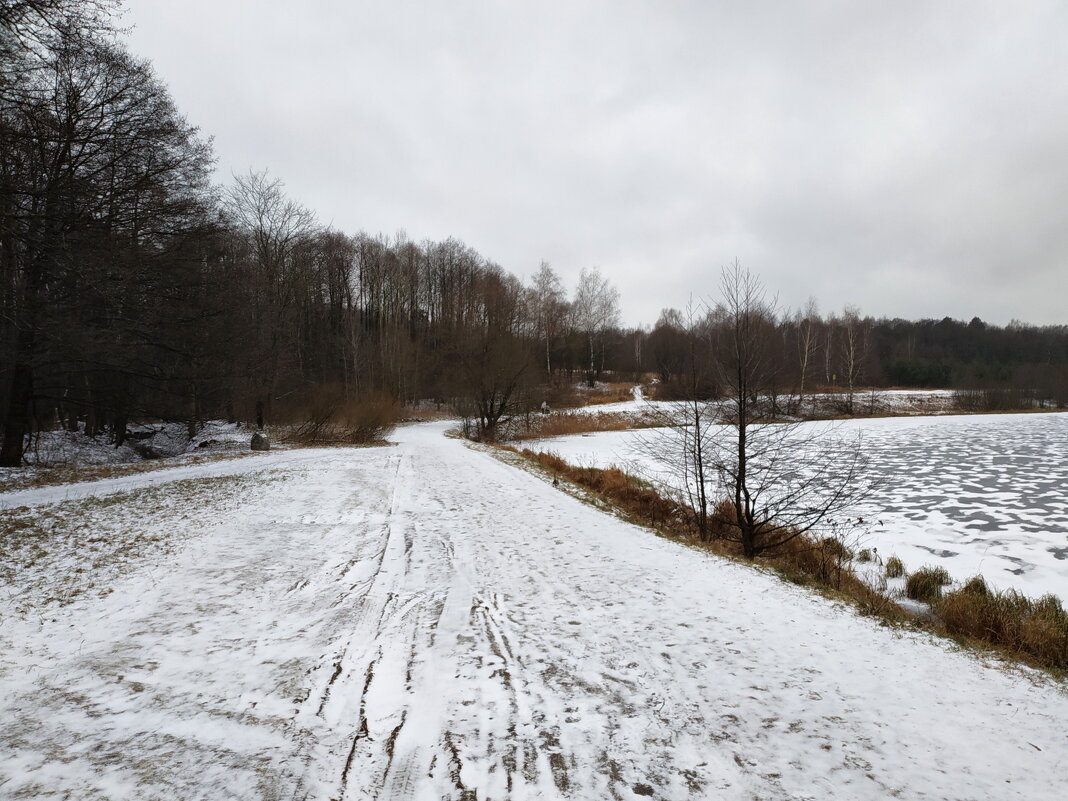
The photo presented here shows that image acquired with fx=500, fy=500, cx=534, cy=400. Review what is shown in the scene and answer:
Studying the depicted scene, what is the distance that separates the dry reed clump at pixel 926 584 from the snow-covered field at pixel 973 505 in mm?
640

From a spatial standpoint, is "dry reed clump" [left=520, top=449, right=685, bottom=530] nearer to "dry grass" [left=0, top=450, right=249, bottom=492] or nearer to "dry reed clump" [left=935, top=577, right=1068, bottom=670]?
"dry reed clump" [left=935, top=577, right=1068, bottom=670]

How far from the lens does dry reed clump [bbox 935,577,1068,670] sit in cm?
417

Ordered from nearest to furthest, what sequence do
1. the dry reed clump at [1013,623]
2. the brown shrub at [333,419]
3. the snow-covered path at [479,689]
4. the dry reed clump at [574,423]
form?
the snow-covered path at [479,689]
the dry reed clump at [1013,623]
the brown shrub at [333,419]
the dry reed clump at [574,423]

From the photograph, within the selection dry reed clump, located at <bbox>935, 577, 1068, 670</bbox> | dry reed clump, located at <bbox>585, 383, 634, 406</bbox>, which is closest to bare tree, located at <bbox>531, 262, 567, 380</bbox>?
dry reed clump, located at <bbox>585, 383, 634, 406</bbox>

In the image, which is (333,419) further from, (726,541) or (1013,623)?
(1013,623)

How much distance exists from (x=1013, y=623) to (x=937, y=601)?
132 cm

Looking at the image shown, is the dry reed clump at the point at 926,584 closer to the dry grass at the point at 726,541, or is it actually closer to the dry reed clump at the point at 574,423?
the dry grass at the point at 726,541

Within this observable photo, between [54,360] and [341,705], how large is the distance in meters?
15.9

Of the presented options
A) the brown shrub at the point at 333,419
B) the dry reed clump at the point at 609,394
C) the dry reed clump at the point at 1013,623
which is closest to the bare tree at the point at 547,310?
the dry reed clump at the point at 609,394

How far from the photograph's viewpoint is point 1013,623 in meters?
4.52

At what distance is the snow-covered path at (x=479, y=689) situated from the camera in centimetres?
249

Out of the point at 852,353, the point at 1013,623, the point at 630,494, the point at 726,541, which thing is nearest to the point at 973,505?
the point at 726,541

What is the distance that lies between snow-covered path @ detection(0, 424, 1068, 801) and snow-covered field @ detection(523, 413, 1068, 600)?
14.8 feet

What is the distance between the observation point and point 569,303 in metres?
56.7
